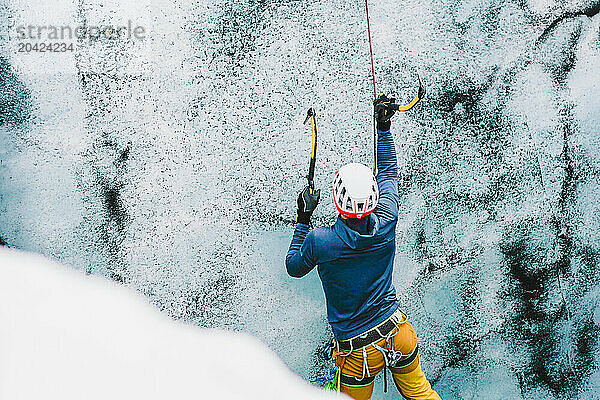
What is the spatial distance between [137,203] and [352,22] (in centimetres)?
114

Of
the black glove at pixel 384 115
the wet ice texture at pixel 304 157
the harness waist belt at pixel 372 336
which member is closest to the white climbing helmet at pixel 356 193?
the black glove at pixel 384 115

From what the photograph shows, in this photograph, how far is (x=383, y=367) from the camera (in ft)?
6.80

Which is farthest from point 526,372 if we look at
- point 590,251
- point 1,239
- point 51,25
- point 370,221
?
point 51,25

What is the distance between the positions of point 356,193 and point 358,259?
0.74 feet

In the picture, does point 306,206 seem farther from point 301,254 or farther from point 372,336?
point 372,336

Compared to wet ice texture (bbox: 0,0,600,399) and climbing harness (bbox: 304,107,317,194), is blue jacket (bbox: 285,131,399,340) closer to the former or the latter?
climbing harness (bbox: 304,107,317,194)

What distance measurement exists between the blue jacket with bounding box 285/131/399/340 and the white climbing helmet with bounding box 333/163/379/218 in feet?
0.13

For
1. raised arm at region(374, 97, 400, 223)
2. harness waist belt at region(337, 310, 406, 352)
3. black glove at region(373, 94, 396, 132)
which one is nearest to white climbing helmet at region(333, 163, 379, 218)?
raised arm at region(374, 97, 400, 223)

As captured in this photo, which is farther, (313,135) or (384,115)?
(313,135)

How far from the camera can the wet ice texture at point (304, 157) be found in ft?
7.68

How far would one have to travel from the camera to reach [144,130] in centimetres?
235

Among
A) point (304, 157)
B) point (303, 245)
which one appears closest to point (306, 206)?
point (303, 245)

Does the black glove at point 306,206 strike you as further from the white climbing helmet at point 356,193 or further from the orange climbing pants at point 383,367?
the orange climbing pants at point 383,367

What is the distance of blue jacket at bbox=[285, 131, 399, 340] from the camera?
1.88 metres
